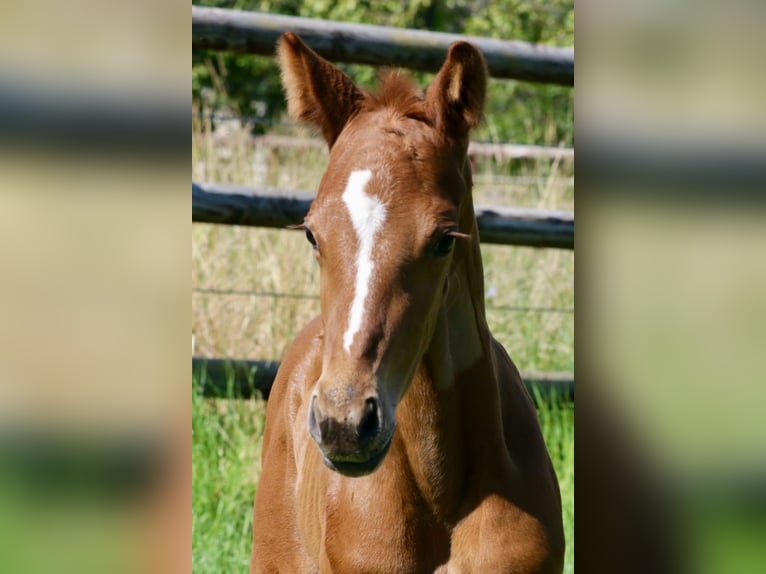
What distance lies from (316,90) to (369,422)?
86 centimetres

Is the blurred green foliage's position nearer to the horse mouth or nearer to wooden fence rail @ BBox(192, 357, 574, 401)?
wooden fence rail @ BBox(192, 357, 574, 401)

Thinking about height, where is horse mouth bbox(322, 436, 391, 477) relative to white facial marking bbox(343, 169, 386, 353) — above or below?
below

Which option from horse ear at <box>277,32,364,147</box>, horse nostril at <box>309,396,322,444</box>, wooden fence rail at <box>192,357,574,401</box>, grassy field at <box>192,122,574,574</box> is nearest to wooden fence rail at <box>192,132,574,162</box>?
grassy field at <box>192,122,574,574</box>

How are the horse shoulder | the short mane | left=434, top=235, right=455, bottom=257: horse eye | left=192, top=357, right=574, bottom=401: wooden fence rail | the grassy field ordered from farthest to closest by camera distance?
left=192, top=357, right=574, bottom=401: wooden fence rail → the grassy field → the horse shoulder → the short mane → left=434, top=235, right=455, bottom=257: horse eye

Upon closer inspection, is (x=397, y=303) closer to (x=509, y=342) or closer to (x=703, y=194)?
(x=703, y=194)

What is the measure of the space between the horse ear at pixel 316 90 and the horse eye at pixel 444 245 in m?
0.47

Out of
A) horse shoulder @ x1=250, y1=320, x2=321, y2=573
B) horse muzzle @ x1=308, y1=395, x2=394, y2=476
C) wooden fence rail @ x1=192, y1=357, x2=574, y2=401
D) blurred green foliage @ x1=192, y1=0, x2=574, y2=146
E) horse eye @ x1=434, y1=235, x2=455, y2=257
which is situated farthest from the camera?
blurred green foliage @ x1=192, y1=0, x2=574, y2=146

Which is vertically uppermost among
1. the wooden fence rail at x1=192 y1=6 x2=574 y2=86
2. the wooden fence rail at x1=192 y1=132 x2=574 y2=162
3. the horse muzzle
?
the wooden fence rail at x1=192 y1=6 x2=574 y2=86

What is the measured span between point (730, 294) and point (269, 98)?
11967 mm

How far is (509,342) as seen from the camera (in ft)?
15.4

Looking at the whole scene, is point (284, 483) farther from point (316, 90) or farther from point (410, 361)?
point (316, 90)

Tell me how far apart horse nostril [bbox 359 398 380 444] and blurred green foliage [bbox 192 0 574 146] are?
32.9 ft

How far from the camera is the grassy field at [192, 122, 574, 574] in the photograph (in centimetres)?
372

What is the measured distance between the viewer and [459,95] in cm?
202
